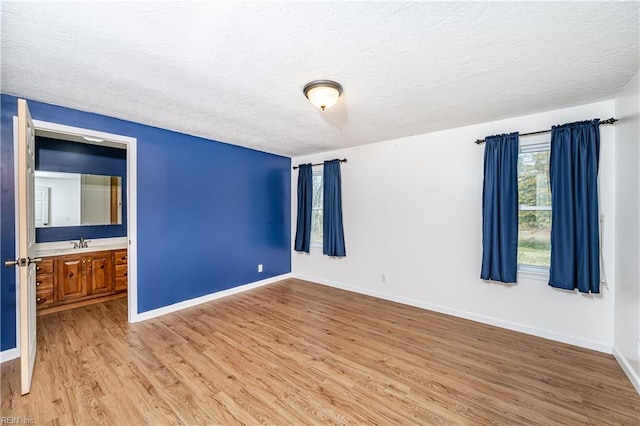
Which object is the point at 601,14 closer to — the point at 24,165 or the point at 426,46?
the point at 426,46

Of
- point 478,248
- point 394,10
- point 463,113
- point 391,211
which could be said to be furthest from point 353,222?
point 394,10

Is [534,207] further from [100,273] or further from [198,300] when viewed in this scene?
[100,273]

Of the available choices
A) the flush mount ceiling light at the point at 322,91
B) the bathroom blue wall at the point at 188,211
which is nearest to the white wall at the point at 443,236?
the bathroom blue wall at the point at 188,211

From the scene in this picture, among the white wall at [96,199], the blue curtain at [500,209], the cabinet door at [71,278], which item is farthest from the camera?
the white wall at [96,199]

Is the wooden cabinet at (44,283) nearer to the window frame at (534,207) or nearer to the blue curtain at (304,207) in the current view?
the blue curtain at (304,207)

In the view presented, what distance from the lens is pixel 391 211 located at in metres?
4.15

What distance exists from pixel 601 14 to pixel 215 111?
3.08m

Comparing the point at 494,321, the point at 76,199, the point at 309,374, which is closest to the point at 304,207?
the point at 309,374

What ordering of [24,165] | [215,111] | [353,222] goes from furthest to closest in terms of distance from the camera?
[353,222] → [215,111] → [24,165]

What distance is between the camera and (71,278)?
3.72 metres

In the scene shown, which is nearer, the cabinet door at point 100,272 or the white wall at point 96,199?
the cabinet door at point 100,272

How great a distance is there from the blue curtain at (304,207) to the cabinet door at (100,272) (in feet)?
9.89

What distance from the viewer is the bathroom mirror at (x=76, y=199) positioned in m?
3.92

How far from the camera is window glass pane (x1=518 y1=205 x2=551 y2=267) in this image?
9.90 feet
